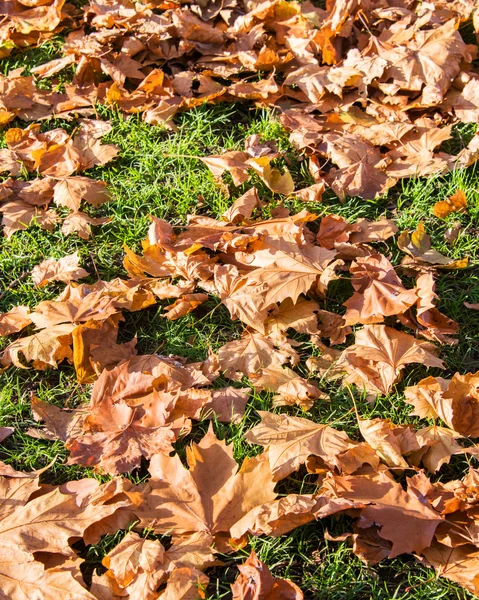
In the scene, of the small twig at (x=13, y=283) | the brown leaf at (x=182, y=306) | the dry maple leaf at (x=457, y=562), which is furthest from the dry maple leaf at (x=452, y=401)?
the small twig at (x=13, y=283)

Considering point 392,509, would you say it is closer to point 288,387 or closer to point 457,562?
point 457,562

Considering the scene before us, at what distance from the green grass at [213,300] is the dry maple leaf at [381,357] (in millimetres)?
68

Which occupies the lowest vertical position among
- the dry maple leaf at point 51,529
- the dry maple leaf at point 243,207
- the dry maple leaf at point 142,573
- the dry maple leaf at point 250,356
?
the dry maple leaf at point 142,573

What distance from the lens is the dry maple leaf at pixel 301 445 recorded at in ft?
7.20

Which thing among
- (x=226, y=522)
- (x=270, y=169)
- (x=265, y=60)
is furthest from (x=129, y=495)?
(x=265, y=60)

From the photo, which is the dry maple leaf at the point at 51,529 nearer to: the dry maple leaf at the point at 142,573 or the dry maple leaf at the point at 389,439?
the dry maple leaf at the point at 142,573

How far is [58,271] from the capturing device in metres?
2.96

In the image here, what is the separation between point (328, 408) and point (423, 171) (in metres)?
1.36

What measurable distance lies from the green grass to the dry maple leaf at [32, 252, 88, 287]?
47 mm

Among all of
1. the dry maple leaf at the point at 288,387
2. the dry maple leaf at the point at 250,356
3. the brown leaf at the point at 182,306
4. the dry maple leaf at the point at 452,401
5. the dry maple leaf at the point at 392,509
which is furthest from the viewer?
the brown leaf at the point at 182,306

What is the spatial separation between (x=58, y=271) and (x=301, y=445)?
136cm

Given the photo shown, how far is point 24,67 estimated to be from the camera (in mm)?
3900

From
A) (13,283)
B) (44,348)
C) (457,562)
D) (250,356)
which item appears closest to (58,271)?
(13,283)

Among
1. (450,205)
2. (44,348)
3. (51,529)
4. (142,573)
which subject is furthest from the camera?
(450,205)
